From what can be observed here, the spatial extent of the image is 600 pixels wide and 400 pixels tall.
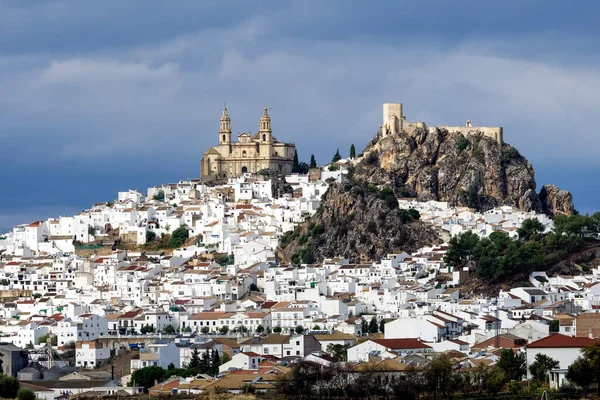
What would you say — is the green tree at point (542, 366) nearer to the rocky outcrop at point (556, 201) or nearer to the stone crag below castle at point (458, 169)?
the stone crag below castle at point (458, 169)

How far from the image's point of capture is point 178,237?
109188 mm

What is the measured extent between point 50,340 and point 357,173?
40.7m

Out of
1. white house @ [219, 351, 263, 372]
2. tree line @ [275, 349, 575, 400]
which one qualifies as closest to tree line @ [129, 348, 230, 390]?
white house @ [219, 351, 263, 372]

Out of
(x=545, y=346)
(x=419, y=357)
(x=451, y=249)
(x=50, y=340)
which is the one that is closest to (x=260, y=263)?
(x=451, y=249)

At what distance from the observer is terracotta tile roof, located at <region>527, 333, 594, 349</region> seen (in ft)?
202

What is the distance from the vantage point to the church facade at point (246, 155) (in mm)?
125625

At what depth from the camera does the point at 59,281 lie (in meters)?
101

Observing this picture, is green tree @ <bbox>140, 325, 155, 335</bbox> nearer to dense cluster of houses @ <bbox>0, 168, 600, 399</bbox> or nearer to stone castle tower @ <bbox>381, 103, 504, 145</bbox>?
dense cluster of houses @ <bbox>0, 168, 600, 399</bbox>

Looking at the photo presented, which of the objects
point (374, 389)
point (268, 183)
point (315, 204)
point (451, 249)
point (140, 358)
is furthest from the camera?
point (268, 183)

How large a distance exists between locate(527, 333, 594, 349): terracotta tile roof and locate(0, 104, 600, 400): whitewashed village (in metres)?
0.08

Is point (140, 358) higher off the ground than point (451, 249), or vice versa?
point (451, 249)

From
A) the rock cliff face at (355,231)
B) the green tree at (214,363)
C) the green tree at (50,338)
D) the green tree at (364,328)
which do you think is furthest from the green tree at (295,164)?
the green tree at (214,363)

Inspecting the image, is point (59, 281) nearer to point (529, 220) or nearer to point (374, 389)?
point (529, 220)

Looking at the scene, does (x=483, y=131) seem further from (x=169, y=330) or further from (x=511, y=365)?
(x=511, y=365)
